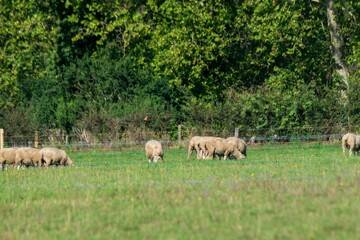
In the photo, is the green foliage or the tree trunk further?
the green foliage

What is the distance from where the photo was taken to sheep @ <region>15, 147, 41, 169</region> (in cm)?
3750

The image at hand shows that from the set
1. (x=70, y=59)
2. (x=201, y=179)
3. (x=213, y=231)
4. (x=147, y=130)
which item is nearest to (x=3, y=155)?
(x=201, y=179)

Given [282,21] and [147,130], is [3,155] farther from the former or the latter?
[282,21]

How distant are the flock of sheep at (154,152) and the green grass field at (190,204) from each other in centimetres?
808

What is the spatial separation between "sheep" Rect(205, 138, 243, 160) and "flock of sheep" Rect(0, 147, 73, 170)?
5861 millimetres

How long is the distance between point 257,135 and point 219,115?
8.15 feet

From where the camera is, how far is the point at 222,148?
3956cm

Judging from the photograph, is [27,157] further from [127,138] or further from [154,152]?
[127,138]

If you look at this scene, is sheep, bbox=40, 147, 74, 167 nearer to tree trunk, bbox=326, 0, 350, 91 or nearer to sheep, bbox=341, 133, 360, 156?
sheep, bbox=341, 133, 360, 156

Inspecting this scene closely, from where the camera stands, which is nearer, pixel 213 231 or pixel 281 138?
pixel 213 231

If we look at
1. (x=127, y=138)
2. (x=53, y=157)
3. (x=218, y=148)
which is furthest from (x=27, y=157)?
(x=127, y=138)

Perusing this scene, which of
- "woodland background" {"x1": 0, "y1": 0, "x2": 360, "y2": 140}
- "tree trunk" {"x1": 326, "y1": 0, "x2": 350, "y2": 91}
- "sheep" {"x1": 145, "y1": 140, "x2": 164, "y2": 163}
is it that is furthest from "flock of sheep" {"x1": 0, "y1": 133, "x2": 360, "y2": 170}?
"tree trunk" {"x1": 326, "y1": 0, "x2": 350, "y2": 91}

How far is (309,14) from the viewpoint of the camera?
59.7 m

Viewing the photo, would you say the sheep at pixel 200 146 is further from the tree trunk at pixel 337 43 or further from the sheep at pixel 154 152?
the tree trunk at pixel 337 43
